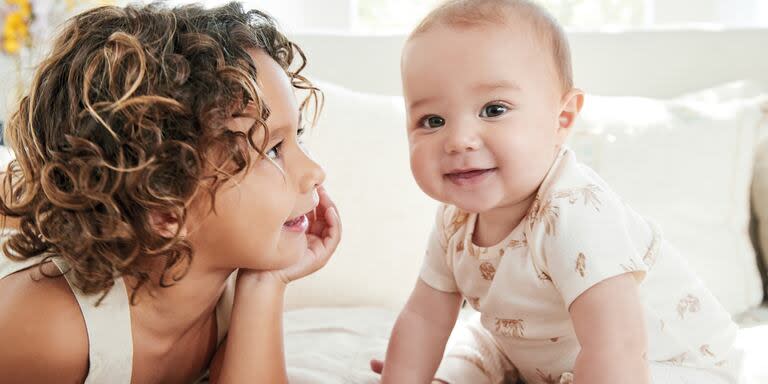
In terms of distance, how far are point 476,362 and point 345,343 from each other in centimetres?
33

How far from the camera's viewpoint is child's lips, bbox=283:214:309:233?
1.24 meters

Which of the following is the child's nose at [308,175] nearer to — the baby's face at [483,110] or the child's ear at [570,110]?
the baby's face at [483,110]

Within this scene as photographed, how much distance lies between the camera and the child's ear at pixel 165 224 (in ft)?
3.63

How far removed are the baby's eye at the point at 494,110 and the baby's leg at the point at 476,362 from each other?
1.44ft

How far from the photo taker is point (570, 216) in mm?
1046

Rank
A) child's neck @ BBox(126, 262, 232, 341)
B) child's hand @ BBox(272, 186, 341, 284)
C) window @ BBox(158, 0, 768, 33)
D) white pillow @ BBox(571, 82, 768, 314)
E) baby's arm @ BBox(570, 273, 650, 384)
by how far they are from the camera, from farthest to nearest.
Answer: window @ BBox(158, 0, 768, 33)
white pillow @ BBox(571, 82, 768, 314)
child's hand @ BBox(272, 186, 341, 284)
child's neck @ BBox(126, 262, 232, 341)
baby's arm @ BBox(570, 273, 650, 384)

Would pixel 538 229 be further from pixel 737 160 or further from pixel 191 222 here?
pixel 737 160

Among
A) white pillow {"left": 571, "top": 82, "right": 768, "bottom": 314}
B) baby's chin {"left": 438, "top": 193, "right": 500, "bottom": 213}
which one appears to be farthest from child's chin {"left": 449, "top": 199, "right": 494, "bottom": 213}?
white pillow {"left": 571, "top": 82, "right": 768, "bottom": 314}

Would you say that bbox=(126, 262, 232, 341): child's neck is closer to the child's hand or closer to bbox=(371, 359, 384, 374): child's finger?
the child's hand

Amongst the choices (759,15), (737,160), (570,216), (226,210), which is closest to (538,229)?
(570,216)

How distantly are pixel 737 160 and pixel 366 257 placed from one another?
0.86 m

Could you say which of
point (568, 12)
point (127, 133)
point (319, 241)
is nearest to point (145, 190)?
point (127, 133)

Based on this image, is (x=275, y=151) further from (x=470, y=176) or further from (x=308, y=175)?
(x=470, y=176)

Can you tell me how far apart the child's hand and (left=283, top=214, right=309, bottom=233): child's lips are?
0.18 feet
